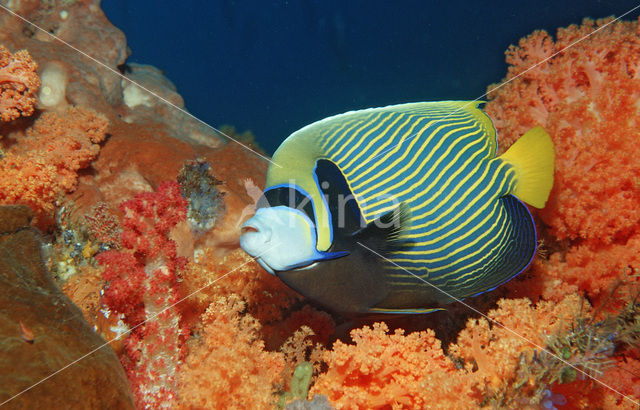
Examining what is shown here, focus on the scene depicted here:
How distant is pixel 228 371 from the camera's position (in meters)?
1.84

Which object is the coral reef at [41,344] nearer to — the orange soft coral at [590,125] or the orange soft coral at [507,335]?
the orange soft coral at [507,335]

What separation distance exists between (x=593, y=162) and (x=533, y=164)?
0.86m

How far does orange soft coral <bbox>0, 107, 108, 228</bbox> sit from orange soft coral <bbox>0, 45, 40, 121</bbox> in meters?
0.16

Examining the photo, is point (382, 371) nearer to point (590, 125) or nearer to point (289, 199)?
point (289, 199)

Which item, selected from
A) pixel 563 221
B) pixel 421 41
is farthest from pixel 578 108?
pixel 421 41

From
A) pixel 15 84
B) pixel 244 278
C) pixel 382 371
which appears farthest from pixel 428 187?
pixel 15 84

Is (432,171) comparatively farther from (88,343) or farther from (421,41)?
(421,41)

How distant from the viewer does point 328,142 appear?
1.94 meters

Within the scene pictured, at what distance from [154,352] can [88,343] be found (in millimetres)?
862

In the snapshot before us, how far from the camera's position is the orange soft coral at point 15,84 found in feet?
9.80

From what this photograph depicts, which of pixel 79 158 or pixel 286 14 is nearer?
pixel 79 158

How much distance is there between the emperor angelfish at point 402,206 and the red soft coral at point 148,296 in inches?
41.8

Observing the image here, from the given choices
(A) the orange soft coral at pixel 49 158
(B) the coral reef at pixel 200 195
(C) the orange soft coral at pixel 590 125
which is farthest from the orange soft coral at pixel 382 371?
(A) the orange soft coral at pixel 49 158

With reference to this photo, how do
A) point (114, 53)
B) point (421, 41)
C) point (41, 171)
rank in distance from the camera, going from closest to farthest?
point (41, 171), point (114, 53), point (421, 41)
